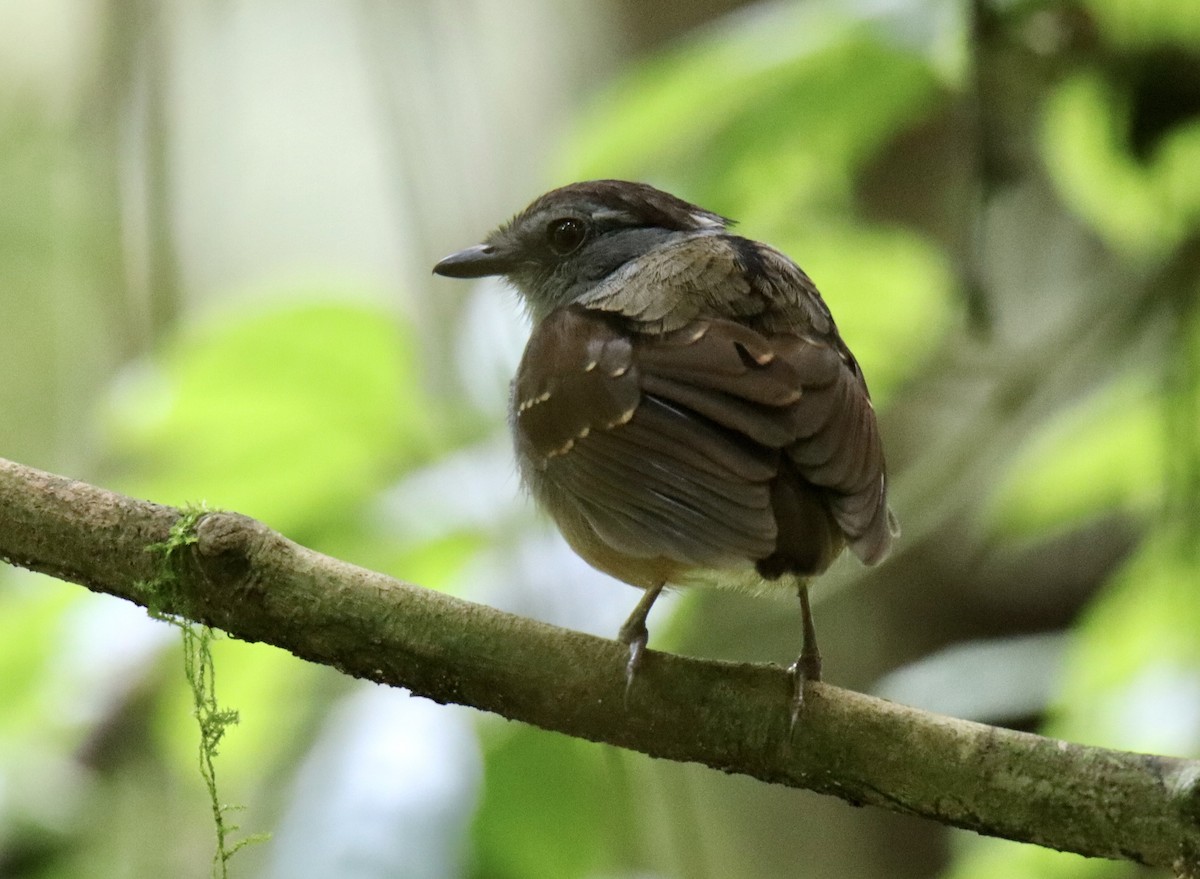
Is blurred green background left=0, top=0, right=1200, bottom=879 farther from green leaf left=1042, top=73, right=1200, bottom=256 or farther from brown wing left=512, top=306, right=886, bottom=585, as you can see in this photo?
brown wing left=512, top=306, right=886, bottom=585

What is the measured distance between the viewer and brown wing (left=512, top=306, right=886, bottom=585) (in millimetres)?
2158

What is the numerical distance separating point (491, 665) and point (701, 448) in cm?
51

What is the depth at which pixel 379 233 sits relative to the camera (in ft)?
24.0

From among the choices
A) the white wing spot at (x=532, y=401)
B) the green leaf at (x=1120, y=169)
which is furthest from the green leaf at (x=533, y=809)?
the green leaf at (x=1120, y=169)

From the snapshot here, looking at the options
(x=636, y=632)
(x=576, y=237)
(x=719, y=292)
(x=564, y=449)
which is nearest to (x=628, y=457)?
(x=564, y=449)

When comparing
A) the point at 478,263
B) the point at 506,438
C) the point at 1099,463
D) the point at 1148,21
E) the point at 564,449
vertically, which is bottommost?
the point at 1099,463

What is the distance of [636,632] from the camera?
2.26 meters

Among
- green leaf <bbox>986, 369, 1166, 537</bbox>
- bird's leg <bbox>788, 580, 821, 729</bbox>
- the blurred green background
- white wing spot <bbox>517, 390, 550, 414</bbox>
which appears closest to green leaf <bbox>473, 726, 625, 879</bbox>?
the blurred green background

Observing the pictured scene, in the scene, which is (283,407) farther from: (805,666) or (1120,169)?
(1120,169)

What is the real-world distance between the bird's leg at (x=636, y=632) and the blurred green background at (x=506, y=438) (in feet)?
0.23

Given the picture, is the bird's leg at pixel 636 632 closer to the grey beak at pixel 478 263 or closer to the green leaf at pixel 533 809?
the green leaf at pixel 533 809

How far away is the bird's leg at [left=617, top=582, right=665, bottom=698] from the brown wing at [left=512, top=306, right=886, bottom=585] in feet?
0.15

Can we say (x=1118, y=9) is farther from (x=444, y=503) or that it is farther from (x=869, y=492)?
(x=444, y=503)

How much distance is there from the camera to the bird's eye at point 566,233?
3.10 meters
